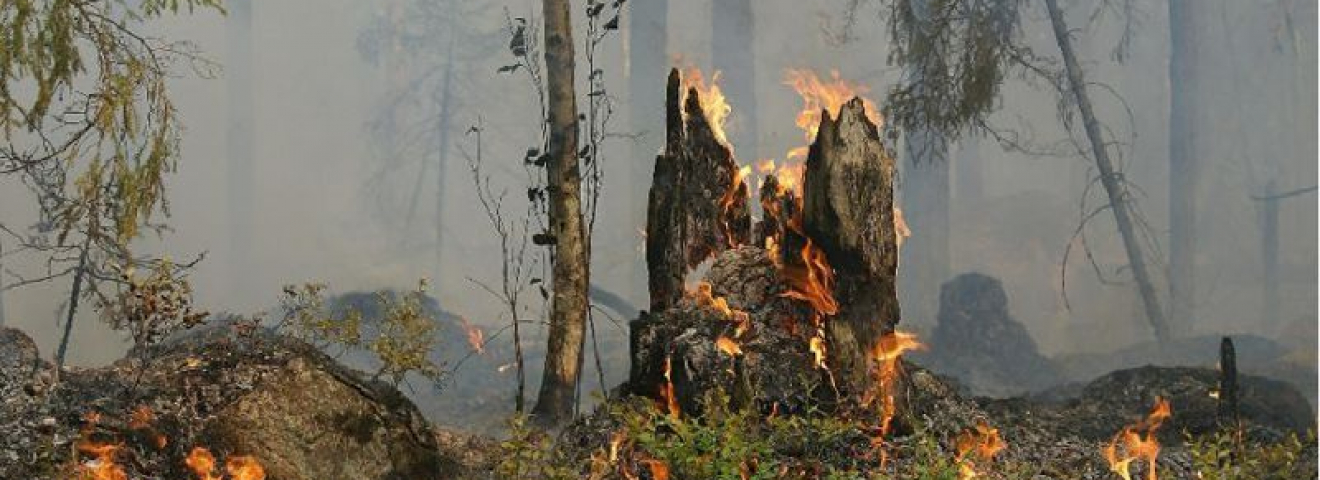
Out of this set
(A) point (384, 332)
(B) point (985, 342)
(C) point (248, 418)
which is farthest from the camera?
(B) point (985, 342)

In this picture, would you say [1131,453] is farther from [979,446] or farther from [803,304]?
[803,304]

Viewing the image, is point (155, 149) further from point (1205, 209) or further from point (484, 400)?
point (1205, 209)

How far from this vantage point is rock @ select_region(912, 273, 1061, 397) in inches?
792

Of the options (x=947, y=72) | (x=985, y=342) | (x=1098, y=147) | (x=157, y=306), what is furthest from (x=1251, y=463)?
(x=985, y=342)

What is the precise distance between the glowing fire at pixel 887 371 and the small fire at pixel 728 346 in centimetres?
84

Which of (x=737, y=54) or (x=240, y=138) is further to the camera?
(x=240, y=138)

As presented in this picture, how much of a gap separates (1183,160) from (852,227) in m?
23.0

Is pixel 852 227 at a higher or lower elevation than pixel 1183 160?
lower

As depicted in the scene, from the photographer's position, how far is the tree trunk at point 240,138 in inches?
1716

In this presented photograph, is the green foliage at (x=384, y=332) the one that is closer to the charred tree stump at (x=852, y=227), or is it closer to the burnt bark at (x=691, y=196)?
the burnt bark at (x=691, y=196)

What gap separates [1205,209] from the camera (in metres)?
39.0

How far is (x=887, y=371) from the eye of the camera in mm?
7199

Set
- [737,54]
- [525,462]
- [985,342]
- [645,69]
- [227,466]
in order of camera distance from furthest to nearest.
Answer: [737,54], [645,69], [985,342], [227,466], [525,462]

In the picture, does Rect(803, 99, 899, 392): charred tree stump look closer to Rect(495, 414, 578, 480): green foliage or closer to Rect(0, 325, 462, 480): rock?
Rect(495, 414, 578, 480): green foliage
